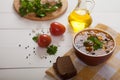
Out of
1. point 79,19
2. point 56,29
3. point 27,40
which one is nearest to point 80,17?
point 79,19

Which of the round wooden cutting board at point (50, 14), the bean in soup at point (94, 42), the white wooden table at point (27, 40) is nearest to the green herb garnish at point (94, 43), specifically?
the bean in soup at point (94, 42)

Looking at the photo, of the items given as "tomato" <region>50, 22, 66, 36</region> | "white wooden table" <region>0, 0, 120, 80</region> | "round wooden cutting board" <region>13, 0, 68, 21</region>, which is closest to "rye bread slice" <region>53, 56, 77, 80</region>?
"white wooden table" <region>0, 0, 120, 80</region>

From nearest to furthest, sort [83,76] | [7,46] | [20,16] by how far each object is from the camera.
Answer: [83,76]
[7,46]
[20,16]

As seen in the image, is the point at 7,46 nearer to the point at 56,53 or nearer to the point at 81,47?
the point at 56,53

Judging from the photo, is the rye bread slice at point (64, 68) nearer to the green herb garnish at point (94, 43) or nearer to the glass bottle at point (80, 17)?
the green herb garnish at point (94, 43)

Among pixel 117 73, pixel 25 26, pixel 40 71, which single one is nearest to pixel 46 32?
pixel 25 26

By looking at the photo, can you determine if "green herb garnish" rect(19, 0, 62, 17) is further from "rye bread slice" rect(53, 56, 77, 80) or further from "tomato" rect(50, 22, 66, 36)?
"rye bread slice" rect(53, 56, 77, 80)
